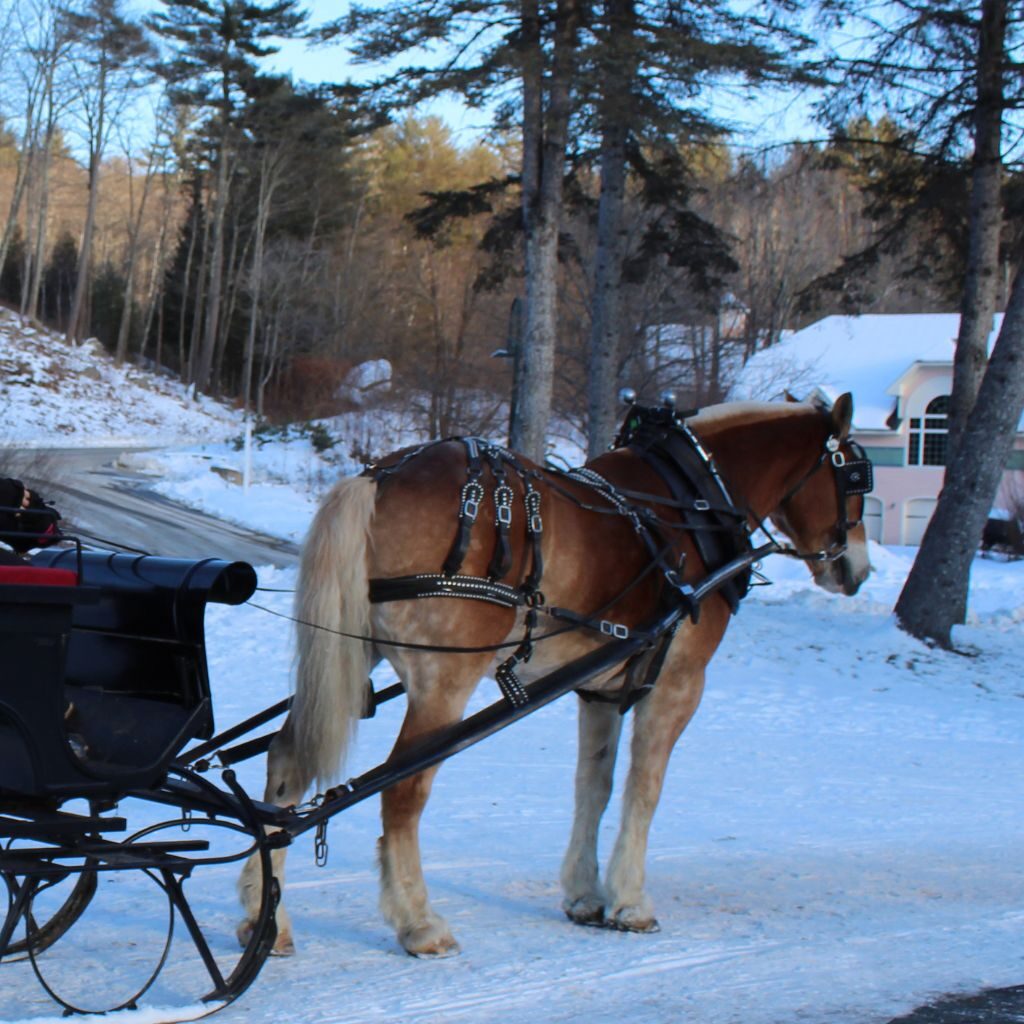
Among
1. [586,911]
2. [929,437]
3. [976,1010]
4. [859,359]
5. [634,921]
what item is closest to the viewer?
[976,1010]

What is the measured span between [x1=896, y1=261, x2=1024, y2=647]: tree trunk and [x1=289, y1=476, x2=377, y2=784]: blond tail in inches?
350

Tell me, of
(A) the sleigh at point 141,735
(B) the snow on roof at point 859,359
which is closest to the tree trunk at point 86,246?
(B) the snow on roof at point 859,359

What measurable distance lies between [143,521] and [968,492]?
1217cm

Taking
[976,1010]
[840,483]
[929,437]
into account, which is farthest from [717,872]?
[929,437]

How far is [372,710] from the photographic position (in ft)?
13.9

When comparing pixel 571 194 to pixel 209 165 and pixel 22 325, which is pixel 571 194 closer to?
pixel 22 325

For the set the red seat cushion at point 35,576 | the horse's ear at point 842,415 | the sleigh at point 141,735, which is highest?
the horse's ear at point 842,415

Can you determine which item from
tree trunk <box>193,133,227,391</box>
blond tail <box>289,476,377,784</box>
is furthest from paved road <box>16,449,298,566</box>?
tree trunk <box>193,133,227,391</box>

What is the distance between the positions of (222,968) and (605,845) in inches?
94.4

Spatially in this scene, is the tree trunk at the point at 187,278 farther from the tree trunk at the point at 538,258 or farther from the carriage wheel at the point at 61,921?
the carriage wheel at the point at 61,921

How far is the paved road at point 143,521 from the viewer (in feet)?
51.9

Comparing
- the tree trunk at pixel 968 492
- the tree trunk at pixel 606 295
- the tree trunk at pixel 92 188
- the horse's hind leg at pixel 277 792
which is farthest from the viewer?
the tree trunk at pixel 92 188

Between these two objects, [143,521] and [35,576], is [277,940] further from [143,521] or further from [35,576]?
[143,521]

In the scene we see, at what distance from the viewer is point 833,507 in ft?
18.2
